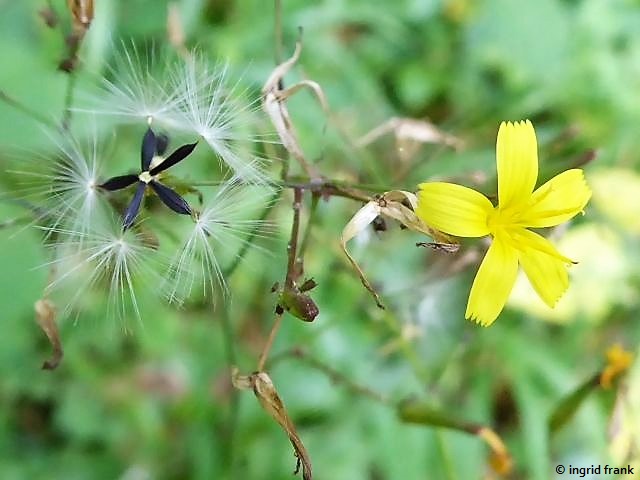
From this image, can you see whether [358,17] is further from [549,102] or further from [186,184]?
[186,184]

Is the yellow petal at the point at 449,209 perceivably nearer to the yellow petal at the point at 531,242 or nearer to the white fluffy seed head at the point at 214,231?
the yellow petal at the point at 531,242

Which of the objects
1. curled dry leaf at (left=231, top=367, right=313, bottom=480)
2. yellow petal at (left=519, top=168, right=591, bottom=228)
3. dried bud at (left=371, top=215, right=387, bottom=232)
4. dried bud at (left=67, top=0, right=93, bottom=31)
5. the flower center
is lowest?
curled dry leaf at (left=231, top=367, right=313, bottom=480)

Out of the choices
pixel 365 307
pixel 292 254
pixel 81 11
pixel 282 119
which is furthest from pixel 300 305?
pixel 365 307

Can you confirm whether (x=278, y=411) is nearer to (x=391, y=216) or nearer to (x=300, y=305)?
(x=300, y=305)

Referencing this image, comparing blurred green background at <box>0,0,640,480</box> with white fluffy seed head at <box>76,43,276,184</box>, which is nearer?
white fluffy seed head at <box>76,43,276,184</box>

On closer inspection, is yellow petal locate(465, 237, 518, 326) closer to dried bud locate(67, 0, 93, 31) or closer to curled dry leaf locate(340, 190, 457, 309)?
curled dry leaf locate(340, 190, 457, 309)

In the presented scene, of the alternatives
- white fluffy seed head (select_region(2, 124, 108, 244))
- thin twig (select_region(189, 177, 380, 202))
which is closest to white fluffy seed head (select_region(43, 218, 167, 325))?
white fluffy seed head (select_region(2, 124, 108, 244))

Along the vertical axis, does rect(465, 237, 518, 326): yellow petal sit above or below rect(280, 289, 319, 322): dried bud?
above

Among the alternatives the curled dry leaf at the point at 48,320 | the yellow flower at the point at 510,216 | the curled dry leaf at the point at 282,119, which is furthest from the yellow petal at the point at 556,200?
the curled dry leaf at the point at 48,320
